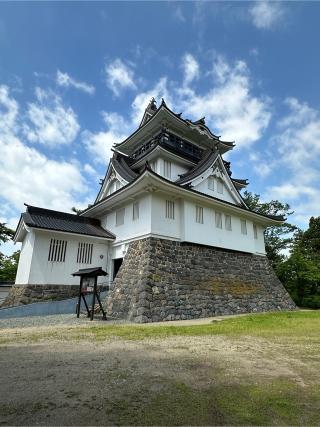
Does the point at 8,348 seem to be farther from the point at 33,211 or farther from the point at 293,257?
the point at 293,257

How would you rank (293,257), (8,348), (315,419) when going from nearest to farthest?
(315,419), (8,348), (293,257)

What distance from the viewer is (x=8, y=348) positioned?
5.78 meters

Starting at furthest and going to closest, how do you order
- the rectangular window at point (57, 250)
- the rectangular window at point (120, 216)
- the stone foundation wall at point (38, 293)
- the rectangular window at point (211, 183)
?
the rectangular window at point (211, 183) → the rectangular window at point (120, 216) → the rectangular window at point (57, 250) → the stone foundation wall at point (38, 293)

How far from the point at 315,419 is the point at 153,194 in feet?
37.2

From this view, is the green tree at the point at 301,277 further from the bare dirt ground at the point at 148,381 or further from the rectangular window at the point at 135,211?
the bare dirt ground at the point at 148,381

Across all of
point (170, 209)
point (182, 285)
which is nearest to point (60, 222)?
point (170, 209)

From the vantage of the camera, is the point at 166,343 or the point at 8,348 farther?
the point at 166,343

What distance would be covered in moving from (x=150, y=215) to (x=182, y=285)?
3.65 meters

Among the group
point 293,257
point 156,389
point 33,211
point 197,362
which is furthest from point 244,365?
point 293,257

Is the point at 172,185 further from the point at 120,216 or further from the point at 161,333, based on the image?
the point at 161,333

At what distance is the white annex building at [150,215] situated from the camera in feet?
44.6

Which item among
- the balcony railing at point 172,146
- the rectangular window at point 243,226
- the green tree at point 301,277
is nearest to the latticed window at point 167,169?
the balcony railing at point 172,146

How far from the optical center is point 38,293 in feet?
43.3

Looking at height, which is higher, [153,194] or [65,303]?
[153,194]
